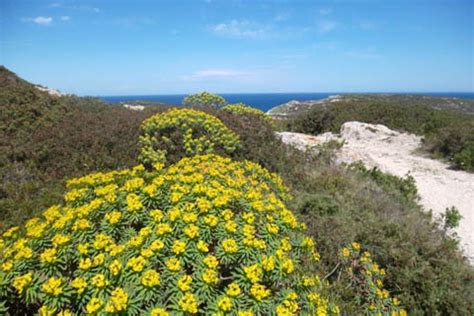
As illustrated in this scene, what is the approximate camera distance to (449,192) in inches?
328

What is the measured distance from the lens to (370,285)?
349cm

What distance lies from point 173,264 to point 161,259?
0.67 ft

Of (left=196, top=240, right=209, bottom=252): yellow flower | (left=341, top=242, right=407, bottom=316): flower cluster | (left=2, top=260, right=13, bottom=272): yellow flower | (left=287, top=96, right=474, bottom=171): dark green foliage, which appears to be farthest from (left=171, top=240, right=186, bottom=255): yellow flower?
(left=287, top=96, right=474, bottom=171): dark green foliage

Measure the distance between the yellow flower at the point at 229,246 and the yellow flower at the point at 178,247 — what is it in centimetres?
36

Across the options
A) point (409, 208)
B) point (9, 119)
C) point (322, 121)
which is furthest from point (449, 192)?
point (9, 119)

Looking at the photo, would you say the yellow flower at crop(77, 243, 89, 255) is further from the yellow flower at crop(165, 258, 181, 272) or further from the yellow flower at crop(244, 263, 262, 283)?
the yellow flower at crop(244, 263, 262, 283)

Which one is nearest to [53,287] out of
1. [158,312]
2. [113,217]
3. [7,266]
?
[7,266]

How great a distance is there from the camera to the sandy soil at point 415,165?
24.0 ft

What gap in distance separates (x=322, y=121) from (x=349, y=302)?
1686 cm

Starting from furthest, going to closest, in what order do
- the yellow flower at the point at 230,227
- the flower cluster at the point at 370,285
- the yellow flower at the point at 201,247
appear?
the flower cluster at the point at 370,285 → the yellow flower at the point at 230,227 → the yellow flower at the point at 201,247

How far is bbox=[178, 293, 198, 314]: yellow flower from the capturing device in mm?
2020

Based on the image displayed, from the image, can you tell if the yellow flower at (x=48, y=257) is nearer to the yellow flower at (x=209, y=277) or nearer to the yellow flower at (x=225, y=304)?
the yellow flower at (x=209, y=277)

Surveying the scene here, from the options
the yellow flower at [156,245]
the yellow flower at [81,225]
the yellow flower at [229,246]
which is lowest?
the yellow flower at [229,246]

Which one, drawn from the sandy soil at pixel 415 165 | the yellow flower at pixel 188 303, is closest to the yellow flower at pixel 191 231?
the yellow flower at pixel 188 303
